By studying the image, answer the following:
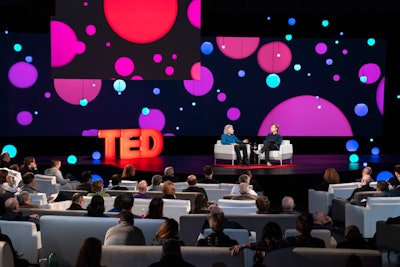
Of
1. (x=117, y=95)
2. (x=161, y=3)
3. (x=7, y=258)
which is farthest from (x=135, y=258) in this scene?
(x=117, y=95)

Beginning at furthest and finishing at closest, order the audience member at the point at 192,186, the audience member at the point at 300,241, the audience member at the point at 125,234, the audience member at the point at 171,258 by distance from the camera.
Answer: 1. the audience member at the point at 192,186
2. the audience member at the point at 125,234
3. the audience member at the point at 300,241
4. the audience member at the point at 171,258

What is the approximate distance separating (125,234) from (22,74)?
34.5ft

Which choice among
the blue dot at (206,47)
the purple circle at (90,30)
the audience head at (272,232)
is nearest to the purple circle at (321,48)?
the blue dot at (206,47)

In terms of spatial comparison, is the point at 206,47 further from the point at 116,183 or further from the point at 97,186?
the point at 97,186

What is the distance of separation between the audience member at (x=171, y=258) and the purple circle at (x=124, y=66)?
32.7 ft

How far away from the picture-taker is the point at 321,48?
1664cm

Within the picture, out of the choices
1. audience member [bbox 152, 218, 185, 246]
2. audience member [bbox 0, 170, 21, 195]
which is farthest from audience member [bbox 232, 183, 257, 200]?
audience member [bbox 0, 170, 21, 195]

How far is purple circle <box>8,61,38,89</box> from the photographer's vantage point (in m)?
15.9

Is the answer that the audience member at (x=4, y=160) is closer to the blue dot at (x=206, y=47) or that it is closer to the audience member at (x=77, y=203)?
the audience member at (x=77, y=203)

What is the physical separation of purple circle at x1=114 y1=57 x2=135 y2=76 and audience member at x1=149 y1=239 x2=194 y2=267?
9.96 metres

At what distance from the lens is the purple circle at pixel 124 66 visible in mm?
14758

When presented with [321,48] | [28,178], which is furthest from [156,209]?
[321,48]

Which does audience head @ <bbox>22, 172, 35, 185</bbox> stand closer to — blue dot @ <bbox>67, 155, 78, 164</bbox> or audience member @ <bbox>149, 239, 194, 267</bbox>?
audience member @ <bbox>149, 239, 194, 267</bbox>

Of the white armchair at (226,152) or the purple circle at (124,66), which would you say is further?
the purple circle at (124,66)
